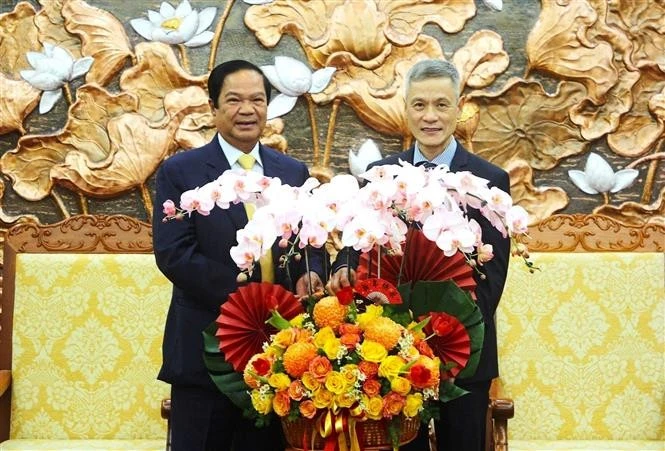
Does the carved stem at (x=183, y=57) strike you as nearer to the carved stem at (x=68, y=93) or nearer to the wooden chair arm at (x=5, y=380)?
the carved stem at (x=68, y=93)

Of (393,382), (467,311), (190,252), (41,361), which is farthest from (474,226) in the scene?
(41,361)

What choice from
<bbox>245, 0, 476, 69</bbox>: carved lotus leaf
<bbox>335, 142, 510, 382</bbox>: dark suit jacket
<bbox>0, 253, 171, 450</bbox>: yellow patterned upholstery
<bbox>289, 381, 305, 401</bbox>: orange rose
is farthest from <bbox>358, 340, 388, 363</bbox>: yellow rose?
<bbox>245, 0, 476, 69</bbox>: carved lotus leaf

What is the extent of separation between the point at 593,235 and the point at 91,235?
174cm

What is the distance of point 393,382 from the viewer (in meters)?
1.69

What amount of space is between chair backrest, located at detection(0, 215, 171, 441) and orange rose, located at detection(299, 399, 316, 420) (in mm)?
1643

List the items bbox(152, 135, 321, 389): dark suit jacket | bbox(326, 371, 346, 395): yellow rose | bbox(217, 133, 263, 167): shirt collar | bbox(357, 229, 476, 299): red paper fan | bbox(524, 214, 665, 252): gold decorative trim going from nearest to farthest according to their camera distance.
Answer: bbox(326, 371, 346, 395): yellow rose < bbox(357, 229, 476, 299): red paper fan < bbox(152, 135, 321, 389): dark suit jacket < bbox(217, 133, 263, 167): shirt collar < bbox(524, 214, 665, 252): gold decorative trim

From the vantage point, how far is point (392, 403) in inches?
66.9

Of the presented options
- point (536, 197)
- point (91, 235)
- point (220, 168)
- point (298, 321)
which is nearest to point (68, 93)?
point (91, 235)

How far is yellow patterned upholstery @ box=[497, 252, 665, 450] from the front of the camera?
10.6ft

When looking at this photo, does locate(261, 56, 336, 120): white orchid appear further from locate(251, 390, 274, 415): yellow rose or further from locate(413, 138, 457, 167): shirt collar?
locate(251, 390, 274, 415): yellow rose

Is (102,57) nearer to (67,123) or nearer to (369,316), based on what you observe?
(67,123)

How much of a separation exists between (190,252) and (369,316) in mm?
583

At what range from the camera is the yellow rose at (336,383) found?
5.51 ft

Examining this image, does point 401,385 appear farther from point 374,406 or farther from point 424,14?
point 424,14
